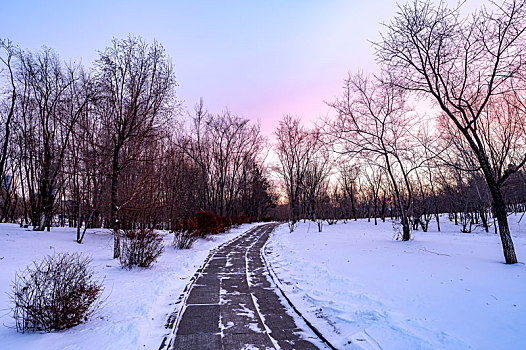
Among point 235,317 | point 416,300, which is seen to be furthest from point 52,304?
point 416,300

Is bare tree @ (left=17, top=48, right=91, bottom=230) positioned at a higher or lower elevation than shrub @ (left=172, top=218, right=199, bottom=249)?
higher

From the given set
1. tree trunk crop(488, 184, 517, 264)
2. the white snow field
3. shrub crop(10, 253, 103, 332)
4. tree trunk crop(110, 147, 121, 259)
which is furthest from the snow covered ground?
tree trunk crop(488, 184, 517, 264)

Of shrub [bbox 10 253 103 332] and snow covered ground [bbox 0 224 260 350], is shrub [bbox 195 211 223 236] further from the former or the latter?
shrub [bbox 10 253 103 332]

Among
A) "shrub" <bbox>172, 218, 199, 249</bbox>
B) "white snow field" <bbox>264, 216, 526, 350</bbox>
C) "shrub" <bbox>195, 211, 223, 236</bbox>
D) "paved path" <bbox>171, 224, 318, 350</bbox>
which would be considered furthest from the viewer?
"shrub" <bbox>195, 211, 223, 236</bbox>

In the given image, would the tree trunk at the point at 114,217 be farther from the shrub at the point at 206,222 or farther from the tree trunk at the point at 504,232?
the tree trunk at the point at 504,232

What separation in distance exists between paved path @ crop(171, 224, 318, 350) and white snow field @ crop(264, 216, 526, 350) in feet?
1.97

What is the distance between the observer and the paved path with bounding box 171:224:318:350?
4234mm

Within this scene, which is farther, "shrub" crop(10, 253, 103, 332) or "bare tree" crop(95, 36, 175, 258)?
"bare tree" crop(95, 36, 175, 258)

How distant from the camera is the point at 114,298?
6293mm

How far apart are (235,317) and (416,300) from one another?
3917mm

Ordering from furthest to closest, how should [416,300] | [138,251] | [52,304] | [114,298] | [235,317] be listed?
[138,251]
[114,298]
[416,300]
[235,317]
[52,304]

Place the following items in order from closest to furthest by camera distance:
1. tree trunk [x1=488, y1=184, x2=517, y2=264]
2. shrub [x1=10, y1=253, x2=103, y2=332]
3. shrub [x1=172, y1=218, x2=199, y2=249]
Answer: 1. shrub [x1=10, y1=253, x2=103, y2=332]
2. tree trunk [x1=488, y1=184, x2=517, y2=264]
3. shrub [x1=172, y1=218, x2=199, y2=249]

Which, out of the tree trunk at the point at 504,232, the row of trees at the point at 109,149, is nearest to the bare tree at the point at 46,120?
the row of trees at the point at 109,149

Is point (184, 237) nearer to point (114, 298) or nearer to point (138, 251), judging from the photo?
point (138, 251)
